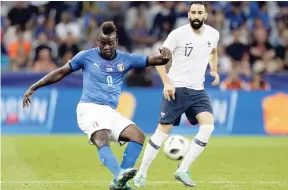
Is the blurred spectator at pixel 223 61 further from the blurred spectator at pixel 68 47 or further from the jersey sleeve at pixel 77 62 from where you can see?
the jersey sleeve at pixel 77 62

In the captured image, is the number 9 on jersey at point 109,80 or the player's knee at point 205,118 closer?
the number 9 on jersey at point 109,80

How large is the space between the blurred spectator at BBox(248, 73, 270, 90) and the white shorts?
11.2 m

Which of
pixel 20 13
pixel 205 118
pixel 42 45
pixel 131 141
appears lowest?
pixel 42 45

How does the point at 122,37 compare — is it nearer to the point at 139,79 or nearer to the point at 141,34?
the point at 141,34

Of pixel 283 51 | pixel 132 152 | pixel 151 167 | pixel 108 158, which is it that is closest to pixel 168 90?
pixel 132 152

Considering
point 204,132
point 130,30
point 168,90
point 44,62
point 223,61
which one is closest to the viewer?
point 168,90

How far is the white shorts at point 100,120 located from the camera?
385 inches

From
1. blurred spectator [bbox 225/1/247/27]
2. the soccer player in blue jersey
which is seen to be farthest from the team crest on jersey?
blurred spectator [bbox 225/1/247/27]

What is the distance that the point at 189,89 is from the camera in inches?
447

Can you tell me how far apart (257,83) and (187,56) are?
31.9ft

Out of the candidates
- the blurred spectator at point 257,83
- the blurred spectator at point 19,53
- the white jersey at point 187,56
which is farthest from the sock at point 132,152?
the blurred spectator at point 19,53

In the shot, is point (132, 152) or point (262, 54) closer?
point (132, 152)

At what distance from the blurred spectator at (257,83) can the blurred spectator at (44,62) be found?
479 centimetres

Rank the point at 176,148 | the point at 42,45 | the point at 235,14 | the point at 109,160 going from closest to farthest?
the point at 109,160 → the point at 176,148 → the point at 42,45 → the point at 235,14
